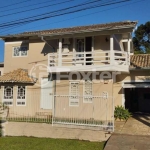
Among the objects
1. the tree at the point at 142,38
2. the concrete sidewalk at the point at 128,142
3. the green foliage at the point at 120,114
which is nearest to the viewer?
the concrete sidewalk at the point at 128,142

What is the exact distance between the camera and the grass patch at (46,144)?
41.0ft

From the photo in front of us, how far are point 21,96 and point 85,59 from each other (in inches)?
299

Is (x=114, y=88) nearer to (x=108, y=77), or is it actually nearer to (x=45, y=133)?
(x=108, y=77)

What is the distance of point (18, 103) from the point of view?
20.6 metres

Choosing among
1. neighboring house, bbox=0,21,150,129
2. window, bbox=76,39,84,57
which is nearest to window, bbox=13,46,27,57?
neighboring house, bbox=0,21,150,129

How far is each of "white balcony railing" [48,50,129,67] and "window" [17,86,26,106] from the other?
12.5ft

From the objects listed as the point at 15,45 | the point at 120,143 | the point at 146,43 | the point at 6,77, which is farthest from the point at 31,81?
the point at 146,43

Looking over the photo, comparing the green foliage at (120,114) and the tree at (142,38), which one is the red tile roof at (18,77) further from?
the tree at (142,38)

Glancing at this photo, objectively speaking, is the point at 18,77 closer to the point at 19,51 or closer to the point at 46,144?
the point at 19,51

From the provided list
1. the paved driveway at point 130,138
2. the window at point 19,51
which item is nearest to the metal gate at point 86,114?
the paved driveway at point 130,138

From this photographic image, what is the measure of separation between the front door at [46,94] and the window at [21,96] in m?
1.83

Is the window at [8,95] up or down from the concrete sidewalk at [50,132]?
up

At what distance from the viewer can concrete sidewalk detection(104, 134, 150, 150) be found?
432 inches

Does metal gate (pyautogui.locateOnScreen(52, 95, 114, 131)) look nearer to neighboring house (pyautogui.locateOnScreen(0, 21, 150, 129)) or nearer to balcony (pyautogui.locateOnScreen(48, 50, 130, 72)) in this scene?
neighboring house (pyautogui.locateOnScreen(0, 21, 150, 129))
